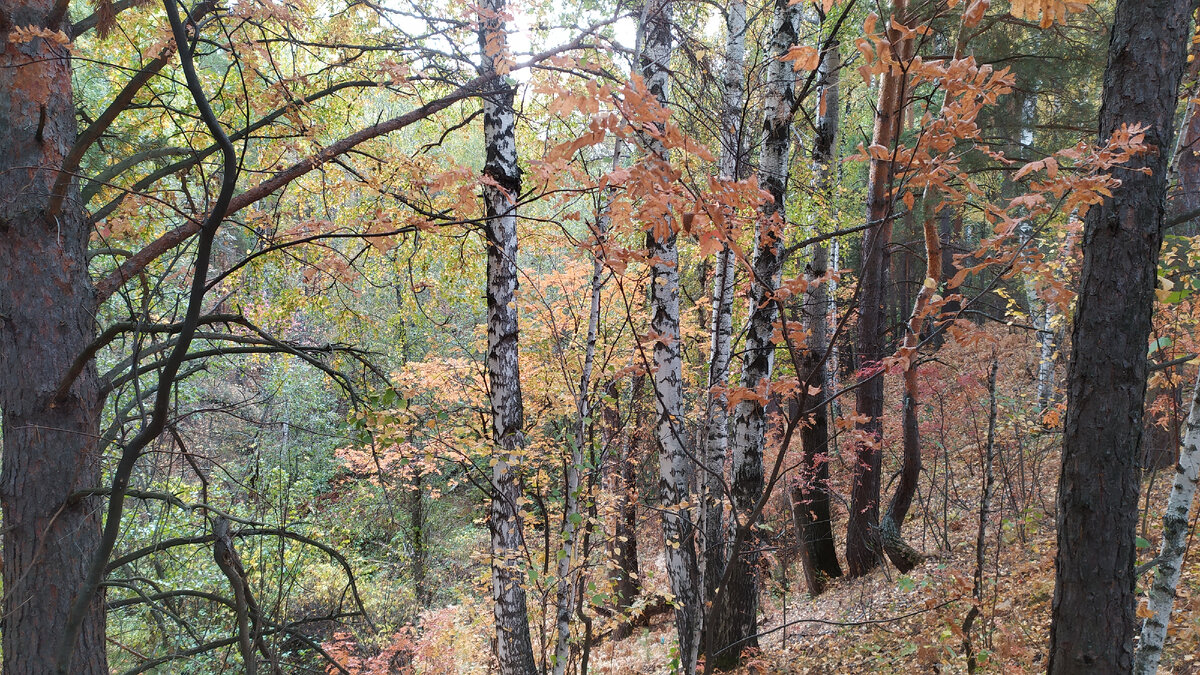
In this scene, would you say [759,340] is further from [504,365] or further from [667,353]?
[504,365]

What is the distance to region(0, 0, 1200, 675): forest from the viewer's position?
2301mm

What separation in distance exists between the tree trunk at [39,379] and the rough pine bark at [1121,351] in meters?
4.53

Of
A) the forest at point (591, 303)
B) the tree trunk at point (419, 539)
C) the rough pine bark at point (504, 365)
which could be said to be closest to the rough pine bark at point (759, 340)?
the forest at point (591, 303)

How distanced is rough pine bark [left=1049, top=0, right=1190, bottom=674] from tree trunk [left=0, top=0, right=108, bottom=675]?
4530 millimetres

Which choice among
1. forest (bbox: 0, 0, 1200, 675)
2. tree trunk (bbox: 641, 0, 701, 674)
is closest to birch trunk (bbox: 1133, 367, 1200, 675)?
forest (bbox: 0, 0, 1200, 675)

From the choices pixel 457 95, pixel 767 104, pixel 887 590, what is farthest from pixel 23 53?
pixel 887 590

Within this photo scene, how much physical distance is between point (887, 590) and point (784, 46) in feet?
18.6

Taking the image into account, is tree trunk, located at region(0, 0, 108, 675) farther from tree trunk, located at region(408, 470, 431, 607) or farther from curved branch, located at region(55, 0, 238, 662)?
tree trunk, located at region(408, 470, 431, 607)

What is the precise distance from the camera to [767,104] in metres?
4.86

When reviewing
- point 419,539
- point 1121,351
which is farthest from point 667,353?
point 419,539

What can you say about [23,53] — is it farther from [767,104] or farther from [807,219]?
[807,219]

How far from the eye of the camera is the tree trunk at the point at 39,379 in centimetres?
286

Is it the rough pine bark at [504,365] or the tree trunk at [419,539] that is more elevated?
the rough pine bark at [504,365]

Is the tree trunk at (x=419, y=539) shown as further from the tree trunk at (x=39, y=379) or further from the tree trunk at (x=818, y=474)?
the tree trunk at (x=39, y=379)
